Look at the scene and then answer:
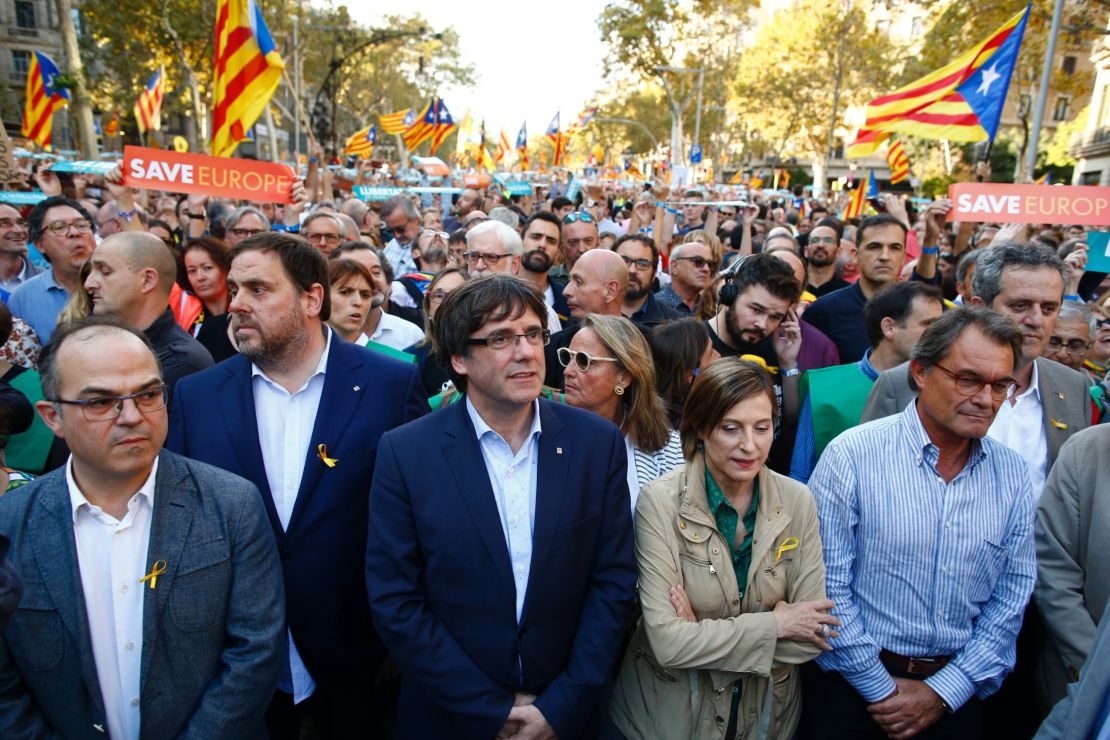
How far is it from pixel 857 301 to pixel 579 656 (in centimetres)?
394

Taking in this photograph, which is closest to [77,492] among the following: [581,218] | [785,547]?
[785,547]

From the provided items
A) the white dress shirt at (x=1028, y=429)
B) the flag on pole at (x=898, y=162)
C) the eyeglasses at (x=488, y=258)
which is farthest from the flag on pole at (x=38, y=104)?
the flag on pole at (x=898, y=162)

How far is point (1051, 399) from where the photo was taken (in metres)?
3.24

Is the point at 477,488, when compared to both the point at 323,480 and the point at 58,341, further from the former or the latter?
the point at 58,341

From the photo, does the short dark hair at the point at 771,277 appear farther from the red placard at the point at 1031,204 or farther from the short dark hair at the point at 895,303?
the red placard at the point at 1031,204

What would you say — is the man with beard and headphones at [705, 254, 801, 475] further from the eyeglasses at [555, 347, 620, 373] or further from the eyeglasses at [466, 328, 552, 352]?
the eyeglasses at [466, 328, 552, 352]

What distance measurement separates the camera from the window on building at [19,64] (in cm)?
4716

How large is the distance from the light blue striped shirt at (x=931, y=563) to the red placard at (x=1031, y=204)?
3.90m

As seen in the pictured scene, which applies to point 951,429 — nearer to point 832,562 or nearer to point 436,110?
point 832,562

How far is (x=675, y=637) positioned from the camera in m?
2.39

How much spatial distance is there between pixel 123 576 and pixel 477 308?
133 cm

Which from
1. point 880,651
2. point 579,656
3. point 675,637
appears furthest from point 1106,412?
point 579,656

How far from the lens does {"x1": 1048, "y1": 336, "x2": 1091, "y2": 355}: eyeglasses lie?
4.00 metres

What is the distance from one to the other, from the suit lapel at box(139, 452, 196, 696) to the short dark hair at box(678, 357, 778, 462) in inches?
67.7
